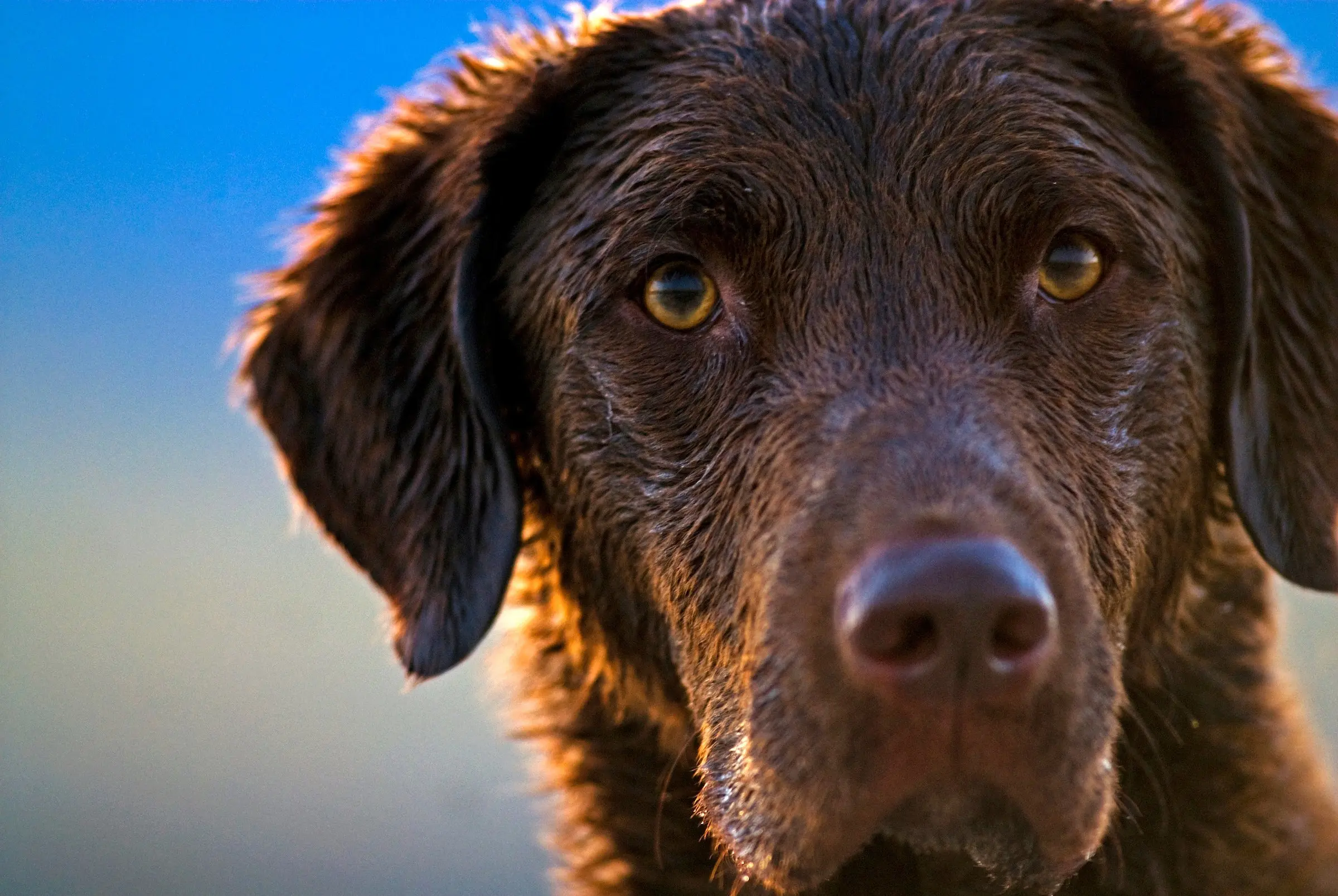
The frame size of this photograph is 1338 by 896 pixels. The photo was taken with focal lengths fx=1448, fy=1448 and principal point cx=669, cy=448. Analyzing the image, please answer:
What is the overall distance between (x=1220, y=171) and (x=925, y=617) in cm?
153

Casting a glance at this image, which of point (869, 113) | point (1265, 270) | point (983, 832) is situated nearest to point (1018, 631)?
point (983, 832)

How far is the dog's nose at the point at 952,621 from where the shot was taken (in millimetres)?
2082

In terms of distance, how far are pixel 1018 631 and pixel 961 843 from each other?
444mm

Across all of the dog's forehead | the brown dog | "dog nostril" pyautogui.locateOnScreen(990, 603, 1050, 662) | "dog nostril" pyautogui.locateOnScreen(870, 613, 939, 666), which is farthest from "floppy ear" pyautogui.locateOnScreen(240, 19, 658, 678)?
"dog nostril" pyautogui.locateOnScreen(990, 603, 1050, 662)

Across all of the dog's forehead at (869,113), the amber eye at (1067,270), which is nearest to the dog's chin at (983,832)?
the amber eye at (1067,270)

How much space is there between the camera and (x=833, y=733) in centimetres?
229

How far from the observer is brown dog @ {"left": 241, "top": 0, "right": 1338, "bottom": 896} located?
91.3 inches

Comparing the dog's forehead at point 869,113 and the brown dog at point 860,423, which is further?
the dog's forehead at point 869,113

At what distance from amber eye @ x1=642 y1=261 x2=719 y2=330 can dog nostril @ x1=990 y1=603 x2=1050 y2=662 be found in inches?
41.3

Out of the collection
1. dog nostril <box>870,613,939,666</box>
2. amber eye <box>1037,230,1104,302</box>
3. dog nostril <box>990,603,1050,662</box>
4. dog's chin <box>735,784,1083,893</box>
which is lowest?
dog's chin <box>735,784,1083,893</box>

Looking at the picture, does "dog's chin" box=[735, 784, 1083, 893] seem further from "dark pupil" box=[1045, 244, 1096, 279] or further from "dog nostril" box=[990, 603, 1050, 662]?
"dark pupil" box=[1045, 244, 1096, 279]

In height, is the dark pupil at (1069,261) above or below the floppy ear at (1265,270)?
above

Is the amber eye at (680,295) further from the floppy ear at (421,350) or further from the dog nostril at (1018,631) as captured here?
the dog nostril at (1018,631)

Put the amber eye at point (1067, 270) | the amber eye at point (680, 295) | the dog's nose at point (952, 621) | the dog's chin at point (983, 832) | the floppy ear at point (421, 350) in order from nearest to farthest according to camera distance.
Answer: the dog's nose at point (952, 621) → the dog's chin at point (983, 832) → the amber eye at point (1067, 270) → the amber eye at point (680, 295) → the floppy ear at point (421, 350)
